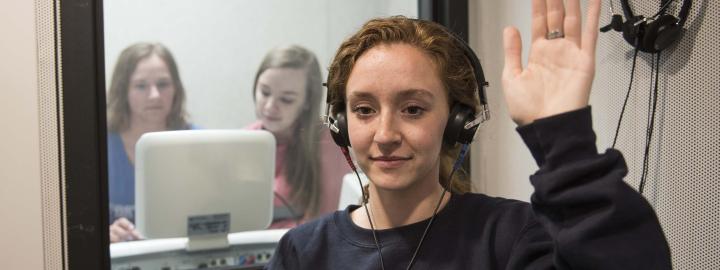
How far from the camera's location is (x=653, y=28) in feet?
3.56

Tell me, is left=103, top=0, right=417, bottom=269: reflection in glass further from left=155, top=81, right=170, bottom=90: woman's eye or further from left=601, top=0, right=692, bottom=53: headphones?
left=601, top=0, right=692, bottom=53: headphones

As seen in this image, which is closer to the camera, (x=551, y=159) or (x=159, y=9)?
(x=551, y=159)

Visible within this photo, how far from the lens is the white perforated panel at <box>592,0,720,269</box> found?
40.3 inches

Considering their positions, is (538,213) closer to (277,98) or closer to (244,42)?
(277,98)

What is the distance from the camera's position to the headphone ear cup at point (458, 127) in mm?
950

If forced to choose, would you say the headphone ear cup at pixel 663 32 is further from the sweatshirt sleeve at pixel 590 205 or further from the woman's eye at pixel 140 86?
the woman's eye at pixel 140 86

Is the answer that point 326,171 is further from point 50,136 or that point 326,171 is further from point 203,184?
point 50,136

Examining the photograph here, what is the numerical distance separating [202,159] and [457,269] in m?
1.02

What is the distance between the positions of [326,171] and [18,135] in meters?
1.11

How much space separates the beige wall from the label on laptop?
44 centimetres

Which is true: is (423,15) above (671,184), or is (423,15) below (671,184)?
above

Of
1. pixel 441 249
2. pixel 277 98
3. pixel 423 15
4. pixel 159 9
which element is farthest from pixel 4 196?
pixel 423 15

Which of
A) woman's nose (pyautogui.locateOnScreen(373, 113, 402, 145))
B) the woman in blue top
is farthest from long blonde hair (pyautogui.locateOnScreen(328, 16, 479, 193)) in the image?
the woman in blue top

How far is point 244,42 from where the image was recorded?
87.0 inches
